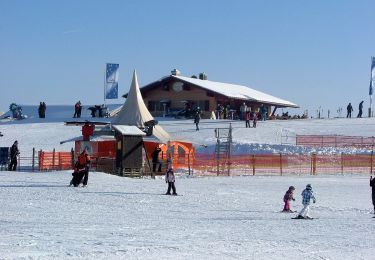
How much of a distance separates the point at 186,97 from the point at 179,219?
42.3 meters

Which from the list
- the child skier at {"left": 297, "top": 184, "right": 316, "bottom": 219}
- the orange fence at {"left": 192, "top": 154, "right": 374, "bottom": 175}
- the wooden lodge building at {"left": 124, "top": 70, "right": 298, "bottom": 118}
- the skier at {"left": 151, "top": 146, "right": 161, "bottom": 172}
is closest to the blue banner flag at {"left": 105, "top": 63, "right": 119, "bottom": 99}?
the wooden lodge building at {"left": 124, "top": 70, "right": 298, "bottom": 118}

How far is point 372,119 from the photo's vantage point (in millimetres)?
55938

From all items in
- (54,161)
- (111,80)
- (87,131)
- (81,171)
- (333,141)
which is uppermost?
(111,80)

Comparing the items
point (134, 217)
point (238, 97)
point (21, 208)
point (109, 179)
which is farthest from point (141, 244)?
point (238, 97)

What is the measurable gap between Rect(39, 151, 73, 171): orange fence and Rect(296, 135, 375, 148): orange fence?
15489 millimetres

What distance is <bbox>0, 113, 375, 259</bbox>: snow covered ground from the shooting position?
11.9 meters

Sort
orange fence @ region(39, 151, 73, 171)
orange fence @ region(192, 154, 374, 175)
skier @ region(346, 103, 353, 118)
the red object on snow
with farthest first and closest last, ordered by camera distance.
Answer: skier @ region(346, 103, 353, 118), orange fence @ region(192, 154, 374, 175), orange fence @ region(39, 151, 73, 171), the red object on snow

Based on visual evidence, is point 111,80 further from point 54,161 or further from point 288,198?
point 288,198

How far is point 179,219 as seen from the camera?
16.4 metres

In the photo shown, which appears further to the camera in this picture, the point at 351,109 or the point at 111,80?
the point at 351,109

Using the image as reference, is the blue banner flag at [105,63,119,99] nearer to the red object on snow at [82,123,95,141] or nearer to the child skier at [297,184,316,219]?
the red object on snow at [82,123,95,141]

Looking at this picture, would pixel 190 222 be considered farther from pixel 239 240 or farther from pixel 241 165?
pixel 241 165

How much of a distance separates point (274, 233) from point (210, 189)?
408 inches

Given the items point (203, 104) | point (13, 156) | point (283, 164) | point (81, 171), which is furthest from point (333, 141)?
point (81, 171)
